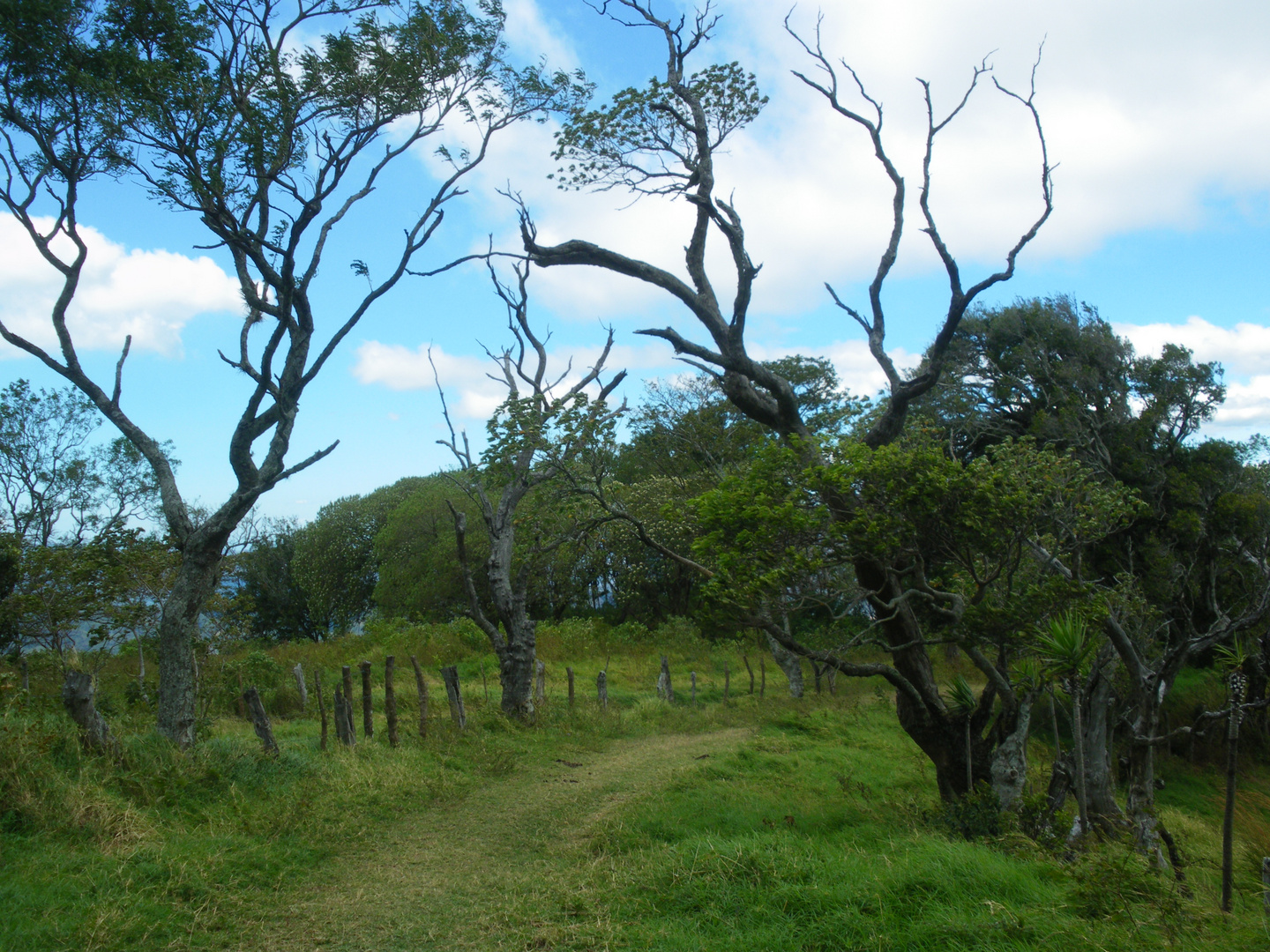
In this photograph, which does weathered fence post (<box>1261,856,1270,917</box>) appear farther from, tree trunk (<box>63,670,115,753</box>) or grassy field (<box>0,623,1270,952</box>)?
tree trunk (<box>63,670,115,753</box>)

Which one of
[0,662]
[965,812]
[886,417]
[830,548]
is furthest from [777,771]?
[0,662]

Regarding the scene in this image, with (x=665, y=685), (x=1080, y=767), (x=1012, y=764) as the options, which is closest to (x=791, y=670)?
(x=665, y=685)

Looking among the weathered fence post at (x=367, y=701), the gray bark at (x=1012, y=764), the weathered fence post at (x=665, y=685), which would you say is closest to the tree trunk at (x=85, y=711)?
the weathered fence post at (x=367, y=701)

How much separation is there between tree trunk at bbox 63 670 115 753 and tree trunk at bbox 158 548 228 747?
1.10 metres

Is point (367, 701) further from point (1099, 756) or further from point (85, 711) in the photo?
point (1099, 756)

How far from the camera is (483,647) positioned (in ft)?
73.4

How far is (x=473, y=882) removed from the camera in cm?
618

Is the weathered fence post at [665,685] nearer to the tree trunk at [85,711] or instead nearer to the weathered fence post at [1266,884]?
the tree trunk at [85,711]

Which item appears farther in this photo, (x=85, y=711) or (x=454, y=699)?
(x=454, y=699)

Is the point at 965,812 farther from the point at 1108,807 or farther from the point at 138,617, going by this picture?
the point at 138,617

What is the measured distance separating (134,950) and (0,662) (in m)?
11.4

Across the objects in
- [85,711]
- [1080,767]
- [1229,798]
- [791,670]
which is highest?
[85,711]

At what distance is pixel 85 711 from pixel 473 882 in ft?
12.6

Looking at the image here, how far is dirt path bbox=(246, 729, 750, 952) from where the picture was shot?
5.10 metres
